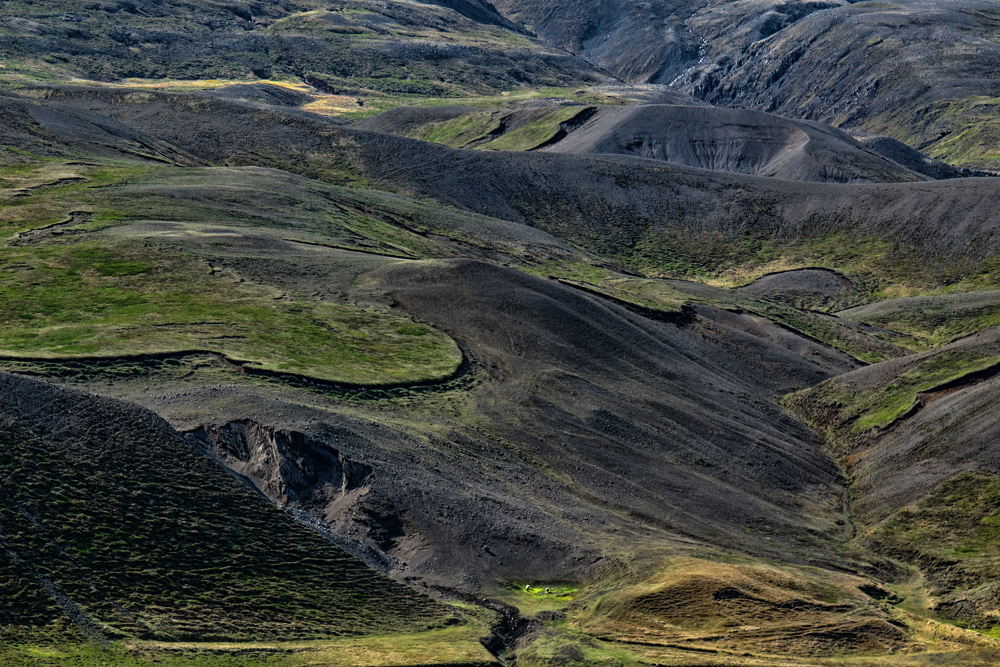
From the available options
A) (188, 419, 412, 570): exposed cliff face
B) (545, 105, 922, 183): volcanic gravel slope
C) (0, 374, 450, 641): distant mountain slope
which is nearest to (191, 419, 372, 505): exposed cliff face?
(188, 419, 412, 570): exposed cliff face

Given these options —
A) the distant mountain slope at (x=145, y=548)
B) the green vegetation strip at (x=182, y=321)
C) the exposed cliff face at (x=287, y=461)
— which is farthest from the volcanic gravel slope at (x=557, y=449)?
the distant mountain slope at (x=145, y=548)

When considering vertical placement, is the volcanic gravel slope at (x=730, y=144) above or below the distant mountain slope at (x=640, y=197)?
above

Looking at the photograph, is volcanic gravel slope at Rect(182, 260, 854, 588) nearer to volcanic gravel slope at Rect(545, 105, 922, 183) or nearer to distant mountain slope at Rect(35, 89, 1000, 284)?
distant mountain slope at Rect(35, 89, 1000, 284)

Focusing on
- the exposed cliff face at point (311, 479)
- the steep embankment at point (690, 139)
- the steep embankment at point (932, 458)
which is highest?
the steep embankment at point (690, 139)

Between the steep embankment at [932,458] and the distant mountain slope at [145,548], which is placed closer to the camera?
the distant mountain slope at [145,548]

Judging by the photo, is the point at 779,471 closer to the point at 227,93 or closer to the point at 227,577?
the point at 227,577

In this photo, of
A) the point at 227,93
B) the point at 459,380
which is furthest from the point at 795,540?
the point at 227,93

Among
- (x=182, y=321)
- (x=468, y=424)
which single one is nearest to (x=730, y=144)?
(x=182, y=321)

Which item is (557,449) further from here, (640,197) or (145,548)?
(640,197)

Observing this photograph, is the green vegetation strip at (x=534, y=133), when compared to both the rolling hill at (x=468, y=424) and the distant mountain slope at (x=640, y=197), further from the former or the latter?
the rolling hill at (x=468, y=424)
